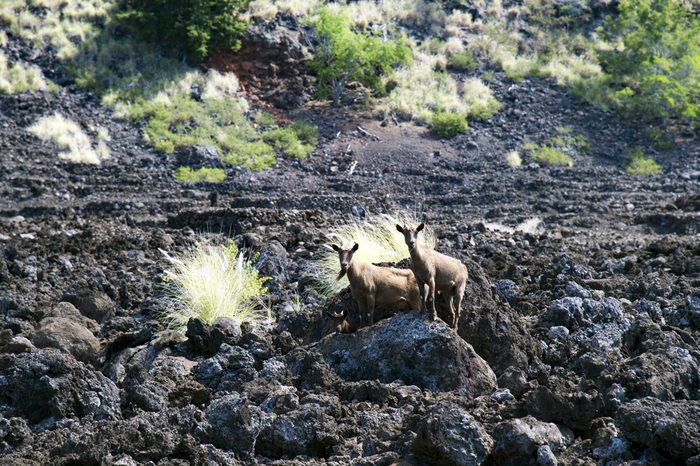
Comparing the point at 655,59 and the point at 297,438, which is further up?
the point at 297,438

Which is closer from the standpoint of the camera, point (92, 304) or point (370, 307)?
point (370, 307)

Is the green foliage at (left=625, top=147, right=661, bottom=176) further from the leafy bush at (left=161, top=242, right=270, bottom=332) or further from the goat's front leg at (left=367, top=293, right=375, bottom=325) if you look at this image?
the goat's front leg at (left=367, top=293, right=375, bottom=325)

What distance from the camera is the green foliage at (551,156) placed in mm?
30375

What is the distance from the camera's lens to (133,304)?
13609 millimetres

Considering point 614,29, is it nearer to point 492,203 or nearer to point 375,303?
point 492,203

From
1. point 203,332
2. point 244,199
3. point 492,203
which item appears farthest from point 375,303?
point 492,203

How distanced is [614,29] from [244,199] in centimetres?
2113

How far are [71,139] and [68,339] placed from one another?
1760 cm

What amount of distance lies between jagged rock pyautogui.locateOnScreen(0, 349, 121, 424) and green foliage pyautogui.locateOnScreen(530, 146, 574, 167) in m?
23.7

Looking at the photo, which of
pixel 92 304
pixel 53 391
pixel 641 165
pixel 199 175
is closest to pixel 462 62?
pixel 641 165

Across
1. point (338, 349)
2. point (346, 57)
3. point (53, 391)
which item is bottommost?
point (346, 57)

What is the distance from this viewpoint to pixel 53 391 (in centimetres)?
771

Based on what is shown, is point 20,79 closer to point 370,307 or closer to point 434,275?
point 370,307

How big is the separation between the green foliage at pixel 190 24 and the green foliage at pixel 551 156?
10373mm
